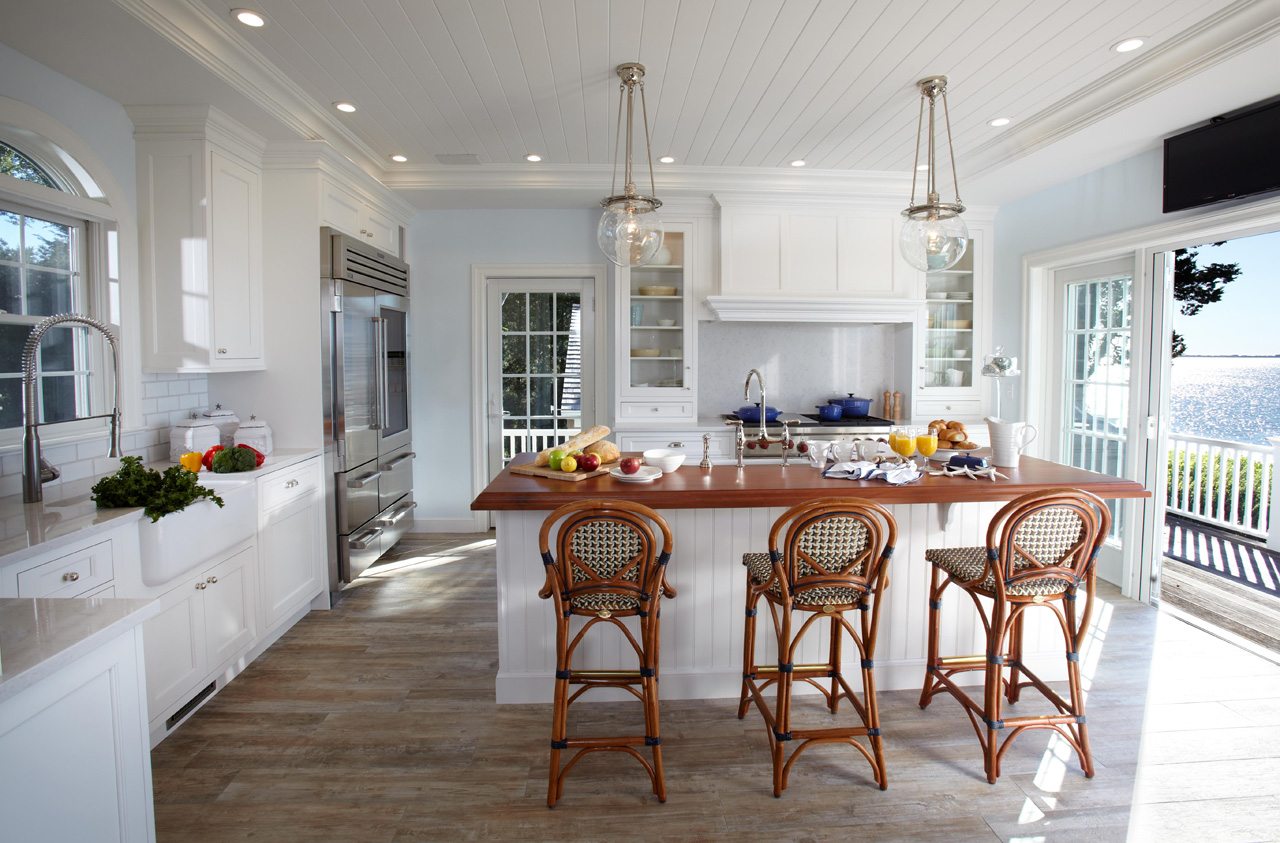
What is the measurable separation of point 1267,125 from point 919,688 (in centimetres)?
310

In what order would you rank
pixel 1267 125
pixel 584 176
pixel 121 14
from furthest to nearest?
pixel 584 176 < pixel 1267 125 < pixel 121 14

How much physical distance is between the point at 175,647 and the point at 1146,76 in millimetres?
4828

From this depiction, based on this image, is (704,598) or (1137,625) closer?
(704,598)

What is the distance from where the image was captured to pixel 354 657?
129 inches

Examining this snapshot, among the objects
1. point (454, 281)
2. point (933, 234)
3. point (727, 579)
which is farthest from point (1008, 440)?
point (454, 281)

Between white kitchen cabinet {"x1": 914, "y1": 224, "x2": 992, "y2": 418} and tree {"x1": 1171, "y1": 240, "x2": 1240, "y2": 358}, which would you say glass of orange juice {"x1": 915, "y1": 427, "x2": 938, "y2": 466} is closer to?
white kitchen cabinet {"x1": 914, "y1": 224, "x2": 992, "y2": 418}

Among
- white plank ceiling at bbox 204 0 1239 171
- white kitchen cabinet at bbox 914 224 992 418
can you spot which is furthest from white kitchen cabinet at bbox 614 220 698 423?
white kitchen cabinet at bbox 914 224 992 418

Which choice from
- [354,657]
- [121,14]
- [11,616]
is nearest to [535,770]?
[354,657]

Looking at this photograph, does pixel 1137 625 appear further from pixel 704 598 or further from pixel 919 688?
pixel 704 598

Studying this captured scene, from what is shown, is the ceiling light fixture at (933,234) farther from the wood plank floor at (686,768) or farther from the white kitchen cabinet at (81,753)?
the white kitchen cabinet at (81,753)

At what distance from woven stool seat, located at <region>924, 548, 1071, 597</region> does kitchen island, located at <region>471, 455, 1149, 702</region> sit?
0.20 metres

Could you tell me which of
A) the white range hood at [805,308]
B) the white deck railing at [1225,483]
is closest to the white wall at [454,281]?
the white range hood at [805,308]

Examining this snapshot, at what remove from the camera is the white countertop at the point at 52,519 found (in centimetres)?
196

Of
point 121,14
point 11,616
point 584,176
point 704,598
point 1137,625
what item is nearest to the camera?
point 11,616
